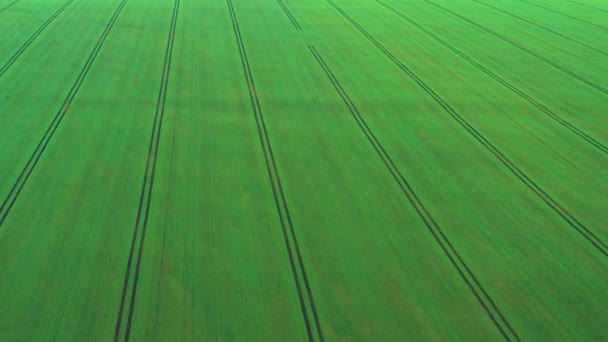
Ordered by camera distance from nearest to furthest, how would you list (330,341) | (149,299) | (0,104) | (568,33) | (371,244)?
(330,341) → (149,299) → (371,244) → (0,104) → (568,33)

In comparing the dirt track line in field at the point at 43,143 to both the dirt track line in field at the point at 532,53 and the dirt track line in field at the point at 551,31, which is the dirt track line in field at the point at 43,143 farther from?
the dirt track line in field at the point at 551,31

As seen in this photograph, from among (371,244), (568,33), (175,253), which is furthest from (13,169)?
(568,33)

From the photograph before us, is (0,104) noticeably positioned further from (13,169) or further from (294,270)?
(294,270)

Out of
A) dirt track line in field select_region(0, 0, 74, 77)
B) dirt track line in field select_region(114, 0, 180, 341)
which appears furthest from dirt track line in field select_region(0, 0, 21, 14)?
dirt track line in field select_region(114, 0, 180, 341)

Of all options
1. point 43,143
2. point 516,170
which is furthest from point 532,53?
point 43,143

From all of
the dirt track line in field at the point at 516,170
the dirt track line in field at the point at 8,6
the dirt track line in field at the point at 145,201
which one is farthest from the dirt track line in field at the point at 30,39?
the dirt track line in field at the point at 516,170

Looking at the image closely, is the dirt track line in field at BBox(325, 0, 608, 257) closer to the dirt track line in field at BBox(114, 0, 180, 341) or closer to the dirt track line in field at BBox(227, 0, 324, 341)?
the dirt track line in field at BBox(227, 0, 324, 341)
